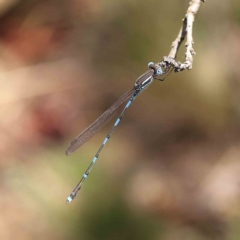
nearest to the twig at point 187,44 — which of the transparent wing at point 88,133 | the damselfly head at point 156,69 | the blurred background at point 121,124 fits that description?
the damselfly head at point 156,69

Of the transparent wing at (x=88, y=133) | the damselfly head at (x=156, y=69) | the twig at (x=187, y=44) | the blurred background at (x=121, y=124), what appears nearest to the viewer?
the twig at (x=187, y=44)

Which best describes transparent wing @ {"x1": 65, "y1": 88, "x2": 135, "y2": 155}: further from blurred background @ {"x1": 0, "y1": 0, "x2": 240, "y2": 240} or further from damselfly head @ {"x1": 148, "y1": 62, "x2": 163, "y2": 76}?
damselfly head @ {"x1": 148, "y1": 62, "x2": 163, "y2": 76}

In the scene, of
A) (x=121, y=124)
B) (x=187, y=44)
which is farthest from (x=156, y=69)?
(x=121, y=124)

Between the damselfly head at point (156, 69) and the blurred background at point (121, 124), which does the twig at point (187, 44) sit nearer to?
the damselfly head at point (156, 69)

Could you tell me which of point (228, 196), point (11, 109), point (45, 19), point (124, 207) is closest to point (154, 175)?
point (124, 207)

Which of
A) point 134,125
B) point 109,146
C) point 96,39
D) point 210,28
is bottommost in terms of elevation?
point 109,146

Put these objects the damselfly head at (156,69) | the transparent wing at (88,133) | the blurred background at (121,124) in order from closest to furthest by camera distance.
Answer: the damselfly head at (156,69) → the transparent wing at (88,133) → the blurred background at (121,124)

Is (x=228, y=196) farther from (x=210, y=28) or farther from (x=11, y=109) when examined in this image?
(x=11, y=109)

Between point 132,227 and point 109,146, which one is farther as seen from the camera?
point 109,146
